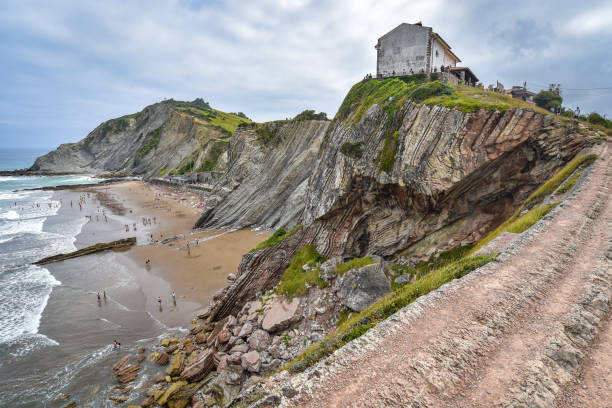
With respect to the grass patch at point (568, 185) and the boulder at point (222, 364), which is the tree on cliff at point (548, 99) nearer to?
the grass patch at point (568, 185)

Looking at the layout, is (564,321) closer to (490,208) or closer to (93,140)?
(490,208)

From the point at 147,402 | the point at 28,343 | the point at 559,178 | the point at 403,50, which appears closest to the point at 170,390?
the point at 147,402

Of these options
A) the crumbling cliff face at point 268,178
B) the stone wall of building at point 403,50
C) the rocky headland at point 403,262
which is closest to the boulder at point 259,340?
the rocky headland at point 403,262

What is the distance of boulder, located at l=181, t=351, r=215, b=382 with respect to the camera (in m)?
16.1

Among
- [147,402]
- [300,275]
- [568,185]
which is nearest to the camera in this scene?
[568,185]

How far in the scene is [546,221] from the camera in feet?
39.5

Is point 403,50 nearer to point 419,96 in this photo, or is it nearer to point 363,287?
point 419,96

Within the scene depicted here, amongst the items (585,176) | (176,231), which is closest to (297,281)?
(585,176)

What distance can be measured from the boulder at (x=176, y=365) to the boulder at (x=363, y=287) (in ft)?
34.6

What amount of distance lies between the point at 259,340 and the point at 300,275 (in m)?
5.46

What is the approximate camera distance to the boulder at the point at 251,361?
1523cm

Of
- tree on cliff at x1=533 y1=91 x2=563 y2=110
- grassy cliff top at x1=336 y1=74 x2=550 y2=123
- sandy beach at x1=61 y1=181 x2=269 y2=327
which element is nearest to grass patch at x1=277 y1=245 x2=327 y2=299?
sandy beach at x1=61 y1=181 x2=269 y2=327

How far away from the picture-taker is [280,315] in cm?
1828

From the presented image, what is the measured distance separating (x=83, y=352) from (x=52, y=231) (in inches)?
1356
